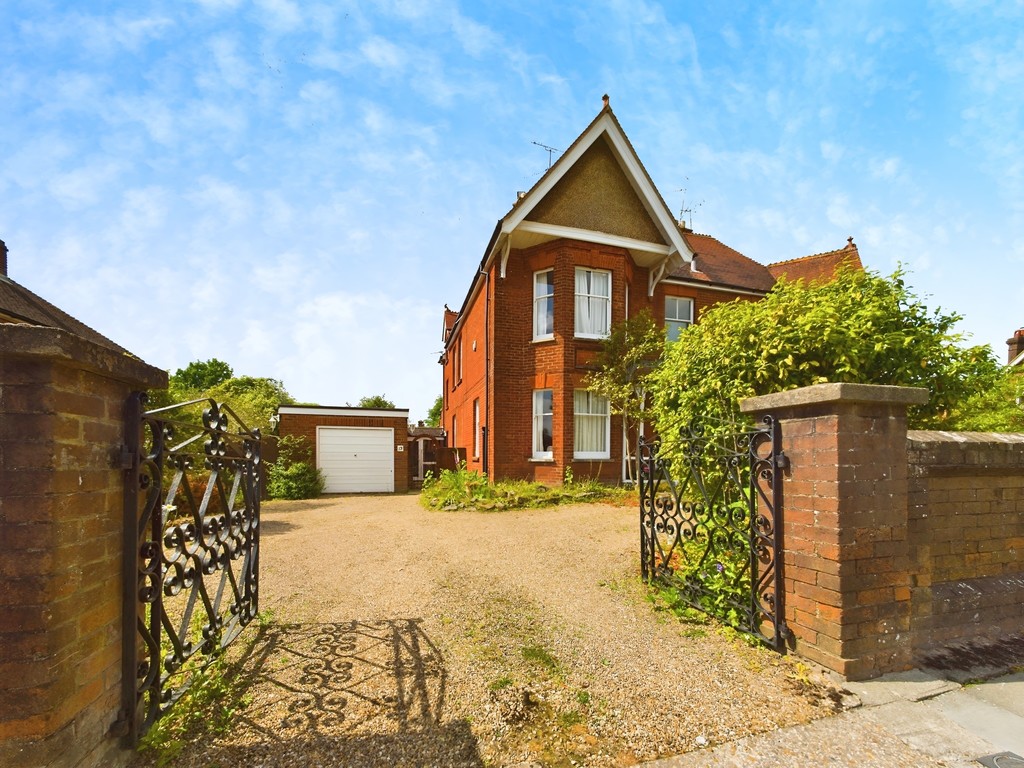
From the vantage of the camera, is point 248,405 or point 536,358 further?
point 248,405

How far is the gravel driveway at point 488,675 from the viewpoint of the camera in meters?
2.47

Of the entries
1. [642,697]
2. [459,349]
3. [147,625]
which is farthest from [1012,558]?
[459,349]

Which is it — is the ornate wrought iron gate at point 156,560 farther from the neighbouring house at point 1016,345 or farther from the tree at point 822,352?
the neighbouring house at point 1016,345

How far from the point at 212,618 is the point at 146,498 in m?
1.21

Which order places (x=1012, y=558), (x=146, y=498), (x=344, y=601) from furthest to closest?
(x=344, y=601)
(x=1012, y=558)
(x=146, y=498)

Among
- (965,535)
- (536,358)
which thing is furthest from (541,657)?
(536,358)

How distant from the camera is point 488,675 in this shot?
3154 mm

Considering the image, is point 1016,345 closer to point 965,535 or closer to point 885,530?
point 965,535

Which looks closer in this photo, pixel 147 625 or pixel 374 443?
pixel 147 625

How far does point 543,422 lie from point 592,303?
337 cm

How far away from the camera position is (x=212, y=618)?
3230 millimetres

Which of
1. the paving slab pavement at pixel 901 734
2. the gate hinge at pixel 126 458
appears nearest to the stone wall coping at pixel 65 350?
the gate hinge at pixel 126 458

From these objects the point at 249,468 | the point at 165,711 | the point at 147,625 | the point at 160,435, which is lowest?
the point at 165,711

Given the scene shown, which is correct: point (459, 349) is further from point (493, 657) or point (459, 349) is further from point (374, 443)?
point (493, 657)
